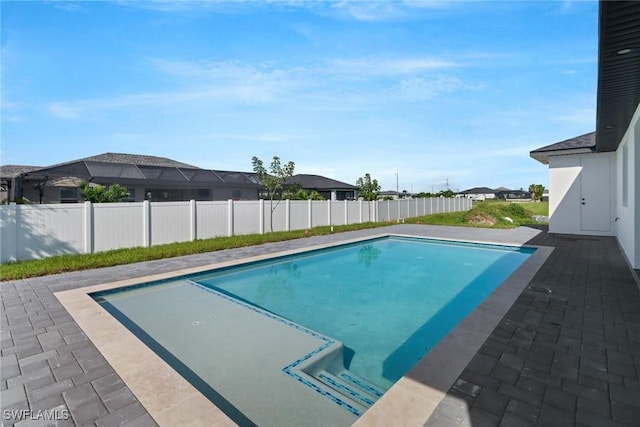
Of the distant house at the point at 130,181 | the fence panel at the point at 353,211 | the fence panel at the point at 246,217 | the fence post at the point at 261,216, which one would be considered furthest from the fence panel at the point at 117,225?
the fence panel at the point at 353,211

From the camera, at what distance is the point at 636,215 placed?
649 centimetres

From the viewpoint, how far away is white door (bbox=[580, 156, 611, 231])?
11.9 m

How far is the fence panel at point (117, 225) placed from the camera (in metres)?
8.66

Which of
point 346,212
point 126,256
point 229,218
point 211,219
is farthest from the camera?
point 346,212

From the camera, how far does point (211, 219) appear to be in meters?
11.4

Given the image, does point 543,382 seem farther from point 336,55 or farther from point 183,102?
point 183,102

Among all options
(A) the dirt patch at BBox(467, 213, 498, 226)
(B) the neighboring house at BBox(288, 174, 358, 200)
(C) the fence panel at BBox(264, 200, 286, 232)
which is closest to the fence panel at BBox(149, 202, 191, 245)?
(C) the fence panel at BBox(264, 200, 286, 232)

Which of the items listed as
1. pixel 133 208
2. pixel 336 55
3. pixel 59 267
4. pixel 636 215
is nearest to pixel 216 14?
pixel 336 55

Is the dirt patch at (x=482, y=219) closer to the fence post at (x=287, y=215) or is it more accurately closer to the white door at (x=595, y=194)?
the white door at (x=595, y=194)

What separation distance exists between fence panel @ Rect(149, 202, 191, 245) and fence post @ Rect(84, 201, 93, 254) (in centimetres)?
154

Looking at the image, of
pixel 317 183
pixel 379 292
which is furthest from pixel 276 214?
pixel 317 183

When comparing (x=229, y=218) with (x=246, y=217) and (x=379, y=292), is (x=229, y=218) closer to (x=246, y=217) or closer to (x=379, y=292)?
(x=246, y=217)

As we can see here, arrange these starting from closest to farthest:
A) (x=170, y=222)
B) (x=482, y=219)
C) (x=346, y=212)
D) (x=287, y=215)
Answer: (x=170, y=222) → (x=287, y=215) → (x=346, y=212) → (x=482, y=219)

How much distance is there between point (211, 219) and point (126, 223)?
9.21 ft
